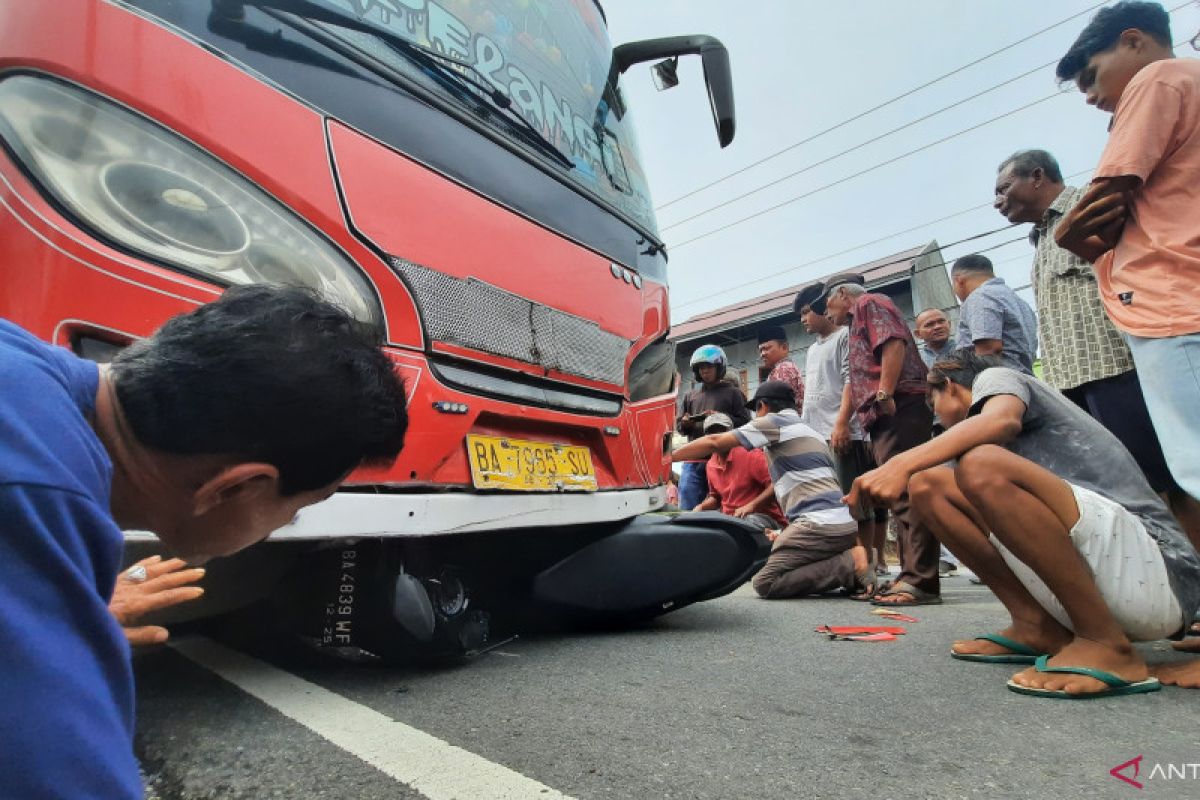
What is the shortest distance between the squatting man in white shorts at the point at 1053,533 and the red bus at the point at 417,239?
75cm

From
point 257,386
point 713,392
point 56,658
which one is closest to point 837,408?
point 713,392

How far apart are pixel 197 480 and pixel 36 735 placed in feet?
0.96

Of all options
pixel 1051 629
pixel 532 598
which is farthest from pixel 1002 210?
pixel 532 598

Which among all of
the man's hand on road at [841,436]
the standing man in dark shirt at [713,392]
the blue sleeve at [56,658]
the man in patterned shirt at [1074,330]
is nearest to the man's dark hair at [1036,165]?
the man in patterned shirt at [1074,330]

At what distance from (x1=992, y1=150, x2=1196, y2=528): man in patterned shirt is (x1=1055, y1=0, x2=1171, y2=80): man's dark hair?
0.48 meters

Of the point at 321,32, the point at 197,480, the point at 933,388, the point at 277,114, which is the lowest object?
the point at 197,480

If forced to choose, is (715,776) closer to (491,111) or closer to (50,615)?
(50,615)

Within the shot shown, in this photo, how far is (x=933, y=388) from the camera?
2.51 m

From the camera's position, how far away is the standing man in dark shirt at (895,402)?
348 centimetres

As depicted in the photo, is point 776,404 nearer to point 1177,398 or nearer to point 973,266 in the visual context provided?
point 973,266

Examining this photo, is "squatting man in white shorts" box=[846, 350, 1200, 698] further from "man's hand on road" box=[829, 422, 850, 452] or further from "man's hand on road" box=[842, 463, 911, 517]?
"man's hand on road" box=[829, 422, 850, 452]

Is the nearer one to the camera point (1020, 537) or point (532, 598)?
point (1020, 537)

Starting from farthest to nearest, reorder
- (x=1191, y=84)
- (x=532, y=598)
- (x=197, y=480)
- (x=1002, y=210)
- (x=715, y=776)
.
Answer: (x=1002, y=210) → (x=532, y=598) → (x=1191, y=84) → (x=715, y=776) → (x=197, y=480)

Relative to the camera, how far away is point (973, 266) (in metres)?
3.71
